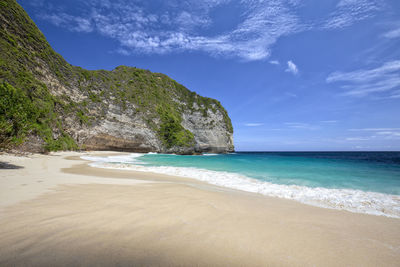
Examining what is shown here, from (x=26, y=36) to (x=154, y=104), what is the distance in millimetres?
25513

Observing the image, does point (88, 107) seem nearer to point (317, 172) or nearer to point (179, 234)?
point (179, 234)

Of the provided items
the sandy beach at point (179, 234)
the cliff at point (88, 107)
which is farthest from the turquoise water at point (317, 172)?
the cliff at point (88, 107)

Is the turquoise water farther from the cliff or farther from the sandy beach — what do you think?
the cliff

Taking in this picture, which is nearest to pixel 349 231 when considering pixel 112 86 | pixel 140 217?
pixel 140 217

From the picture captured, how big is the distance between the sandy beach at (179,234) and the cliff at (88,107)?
7.81 meters

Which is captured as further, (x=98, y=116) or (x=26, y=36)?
(x=98, y=116)

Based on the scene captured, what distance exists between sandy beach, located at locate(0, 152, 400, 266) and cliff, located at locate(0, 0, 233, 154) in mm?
7813

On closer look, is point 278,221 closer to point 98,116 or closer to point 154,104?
point 98,116

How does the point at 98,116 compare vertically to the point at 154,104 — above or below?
below

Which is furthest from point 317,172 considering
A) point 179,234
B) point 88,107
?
point 88,107

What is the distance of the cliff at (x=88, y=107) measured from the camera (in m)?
16.0

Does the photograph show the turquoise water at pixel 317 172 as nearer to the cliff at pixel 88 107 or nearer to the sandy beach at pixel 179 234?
the sandy beach at pixel 179 234

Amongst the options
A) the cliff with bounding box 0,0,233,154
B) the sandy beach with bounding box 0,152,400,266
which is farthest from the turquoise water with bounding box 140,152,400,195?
the cliff with bounding box 0,0,233,154

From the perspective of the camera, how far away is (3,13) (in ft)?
66.0
